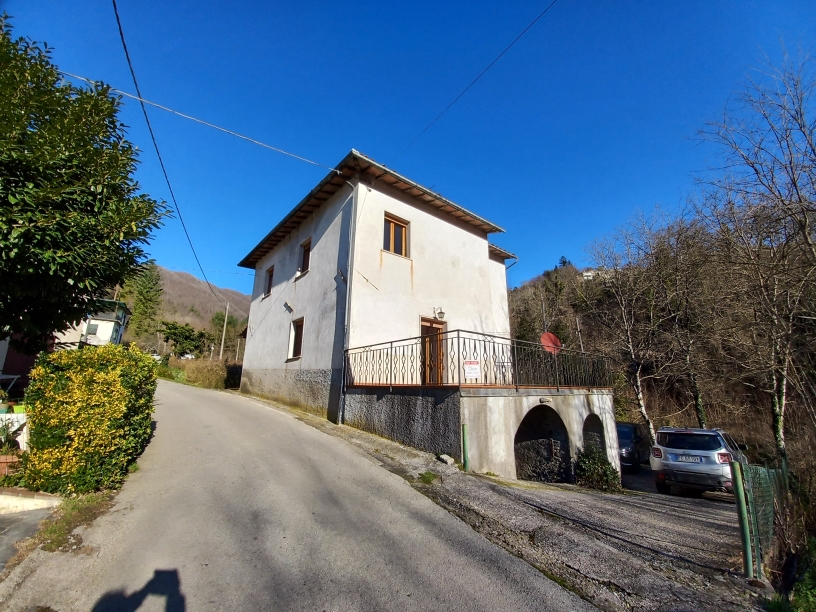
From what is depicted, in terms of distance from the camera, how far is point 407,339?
26.1 ft

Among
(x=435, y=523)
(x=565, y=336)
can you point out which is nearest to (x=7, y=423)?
(x=435, y=523)

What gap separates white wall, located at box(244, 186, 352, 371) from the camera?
35.8 ft

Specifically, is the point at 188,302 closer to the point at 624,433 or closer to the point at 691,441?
the point at 624,433

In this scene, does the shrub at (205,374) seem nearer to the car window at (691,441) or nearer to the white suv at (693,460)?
the white suv at (693,460)

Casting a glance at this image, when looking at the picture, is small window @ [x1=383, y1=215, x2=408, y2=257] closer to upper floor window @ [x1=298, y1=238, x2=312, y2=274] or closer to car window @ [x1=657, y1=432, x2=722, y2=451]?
upper floor window @ [x1=298, y1=238, x2=312, y2=274]

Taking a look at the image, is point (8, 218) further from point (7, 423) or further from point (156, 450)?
point (156, 450)

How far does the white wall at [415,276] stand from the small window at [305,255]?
3504 millimetres

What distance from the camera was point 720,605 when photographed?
9.27 feet

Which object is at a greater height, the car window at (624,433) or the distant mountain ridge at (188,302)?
the distant mountain ridge at (188,302)

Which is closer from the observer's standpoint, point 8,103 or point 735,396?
point 8,103

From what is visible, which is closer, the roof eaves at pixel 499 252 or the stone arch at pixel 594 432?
the stone arch at pixel 594 432

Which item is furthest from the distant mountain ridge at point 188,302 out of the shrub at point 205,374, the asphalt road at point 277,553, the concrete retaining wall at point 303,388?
the asphalt road at point 277,553

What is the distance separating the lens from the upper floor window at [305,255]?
13.5 metres

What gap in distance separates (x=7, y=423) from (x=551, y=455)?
34.3 ft
